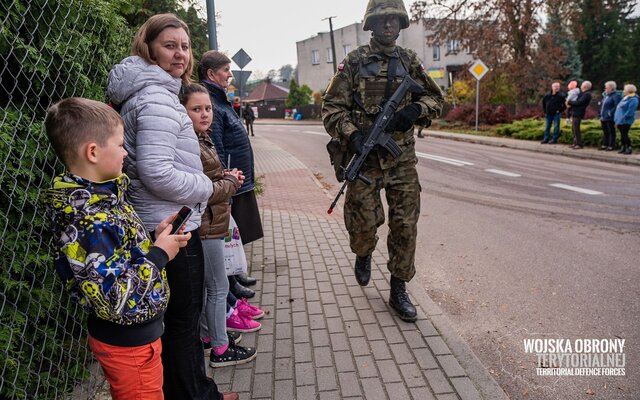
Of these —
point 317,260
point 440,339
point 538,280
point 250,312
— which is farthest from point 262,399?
point 538,280

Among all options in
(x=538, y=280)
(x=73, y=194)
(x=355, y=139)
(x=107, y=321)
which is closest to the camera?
(x=73, y=194)

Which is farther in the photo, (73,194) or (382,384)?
(382,384)

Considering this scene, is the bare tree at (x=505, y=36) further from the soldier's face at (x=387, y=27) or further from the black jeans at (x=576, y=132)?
the soldier's face at (x=387, y=27)

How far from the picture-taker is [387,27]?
3586 mm

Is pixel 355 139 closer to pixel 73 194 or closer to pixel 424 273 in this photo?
pixel 424 273

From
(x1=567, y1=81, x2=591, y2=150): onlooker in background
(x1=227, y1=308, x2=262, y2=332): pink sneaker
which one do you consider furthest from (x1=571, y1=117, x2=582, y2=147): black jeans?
(x1=227, y1=308, x2=262, y2=332): pink sneaker

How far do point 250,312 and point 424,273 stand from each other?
1.91 meters

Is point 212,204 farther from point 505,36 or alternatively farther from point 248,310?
point 505,36

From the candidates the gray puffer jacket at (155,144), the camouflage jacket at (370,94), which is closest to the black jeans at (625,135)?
the camouflage jacket at (370,94)

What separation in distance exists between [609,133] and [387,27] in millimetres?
11837

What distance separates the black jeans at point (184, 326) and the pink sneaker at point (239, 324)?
43.4 inches

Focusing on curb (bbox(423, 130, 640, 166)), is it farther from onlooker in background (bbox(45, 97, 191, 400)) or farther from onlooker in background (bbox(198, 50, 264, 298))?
onlooker in background (bbox(45, 97, 191, 400))

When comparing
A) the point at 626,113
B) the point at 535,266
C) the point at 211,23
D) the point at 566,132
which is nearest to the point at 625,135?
the point at 626,113

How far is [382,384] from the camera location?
2771 mm
